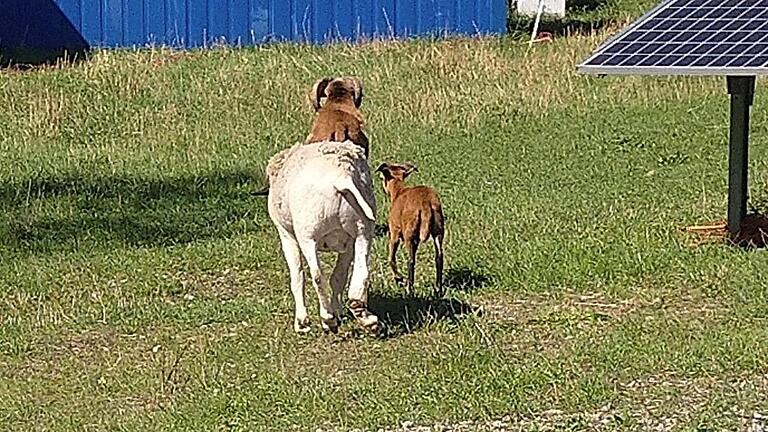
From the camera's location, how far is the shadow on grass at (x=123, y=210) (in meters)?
10.8

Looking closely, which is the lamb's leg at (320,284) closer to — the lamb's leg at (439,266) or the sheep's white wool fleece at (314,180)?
the sheep's white wool fleece at (314,180)

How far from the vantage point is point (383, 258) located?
9.85 m

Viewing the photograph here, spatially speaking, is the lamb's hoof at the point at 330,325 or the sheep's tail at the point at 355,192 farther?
the lamb's hoof at the point at 330,325

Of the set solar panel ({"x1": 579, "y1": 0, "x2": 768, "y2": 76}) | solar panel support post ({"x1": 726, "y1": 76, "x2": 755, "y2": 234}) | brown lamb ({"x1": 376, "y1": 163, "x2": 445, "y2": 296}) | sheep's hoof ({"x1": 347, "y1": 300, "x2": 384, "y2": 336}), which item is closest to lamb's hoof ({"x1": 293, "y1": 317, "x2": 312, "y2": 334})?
sheep's hoof ({"x1": 347, "y1": 300, "x2": 384, "y2": 336})

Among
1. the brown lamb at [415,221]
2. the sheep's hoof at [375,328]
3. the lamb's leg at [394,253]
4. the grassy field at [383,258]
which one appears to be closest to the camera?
the grassy field at [383,258]

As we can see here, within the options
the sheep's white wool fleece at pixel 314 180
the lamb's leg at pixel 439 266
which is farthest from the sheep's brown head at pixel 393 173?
the sheep's white wool fleece at pixel 314 180

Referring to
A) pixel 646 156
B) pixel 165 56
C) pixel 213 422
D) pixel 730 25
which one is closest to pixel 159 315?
pixel 213 422

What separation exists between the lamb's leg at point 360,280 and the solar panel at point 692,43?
1.98 metres

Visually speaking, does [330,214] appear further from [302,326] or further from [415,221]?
[415,221]

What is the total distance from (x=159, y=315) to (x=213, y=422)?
7.17ft

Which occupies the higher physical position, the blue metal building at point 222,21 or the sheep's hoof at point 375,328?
the blue metal building at point 222,21

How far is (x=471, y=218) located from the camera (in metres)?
11.0

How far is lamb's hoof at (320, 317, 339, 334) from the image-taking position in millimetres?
7934

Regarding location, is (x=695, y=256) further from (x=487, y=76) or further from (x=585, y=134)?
(x=487, y=76)
